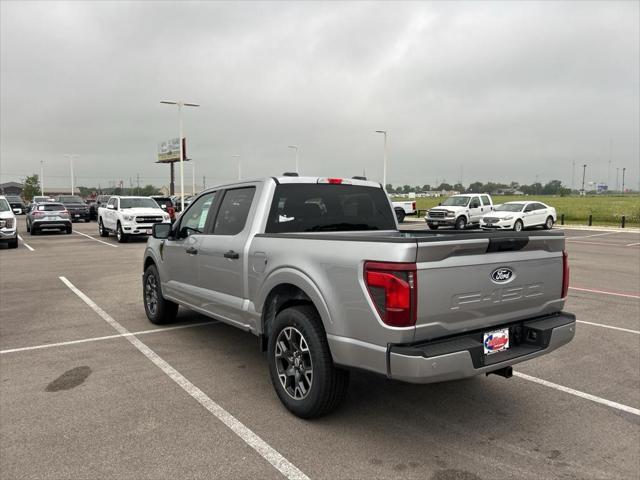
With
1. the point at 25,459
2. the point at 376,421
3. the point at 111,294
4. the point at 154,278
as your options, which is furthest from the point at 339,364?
the point at 111,294

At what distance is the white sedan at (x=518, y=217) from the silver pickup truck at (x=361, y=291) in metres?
22.8

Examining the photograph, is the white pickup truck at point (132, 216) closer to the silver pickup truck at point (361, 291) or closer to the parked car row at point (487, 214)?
the silver pickup truck at point (361, 291)

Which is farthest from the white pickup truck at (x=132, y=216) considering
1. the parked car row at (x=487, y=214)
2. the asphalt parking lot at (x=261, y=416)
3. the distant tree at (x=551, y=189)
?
the distant tree at (x=551, y=189)

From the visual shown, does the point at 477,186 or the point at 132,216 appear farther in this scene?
the point at 477,186

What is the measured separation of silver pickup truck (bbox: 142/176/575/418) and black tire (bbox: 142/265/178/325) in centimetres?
156

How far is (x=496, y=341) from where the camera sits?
127 inches

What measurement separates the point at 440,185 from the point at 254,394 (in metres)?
180

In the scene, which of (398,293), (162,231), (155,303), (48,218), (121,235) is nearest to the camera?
(398,293)

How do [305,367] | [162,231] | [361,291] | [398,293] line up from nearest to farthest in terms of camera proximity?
[398,293]
[361,291]
[305,367]
[162,231]

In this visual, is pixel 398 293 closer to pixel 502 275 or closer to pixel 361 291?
pixel 361 291

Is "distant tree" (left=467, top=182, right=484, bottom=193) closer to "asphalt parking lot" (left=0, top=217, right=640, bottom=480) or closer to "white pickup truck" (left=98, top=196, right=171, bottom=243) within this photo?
"white pickup truck" (left=98, top=196, right=171, bottom=243)

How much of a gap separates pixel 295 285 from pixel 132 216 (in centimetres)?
1643

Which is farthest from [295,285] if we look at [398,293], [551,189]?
[551,189]

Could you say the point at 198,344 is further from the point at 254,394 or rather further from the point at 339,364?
the point at 339,364
